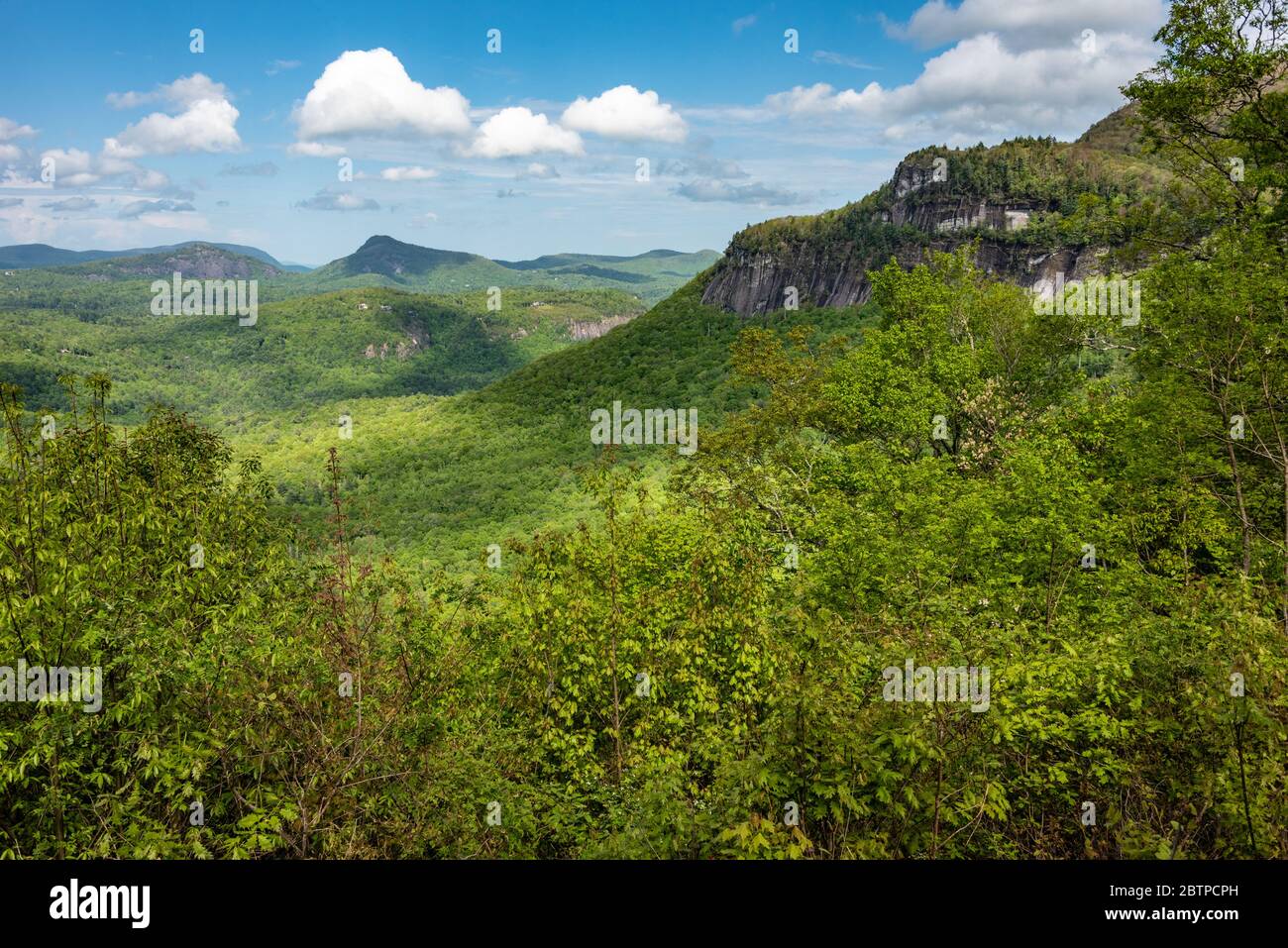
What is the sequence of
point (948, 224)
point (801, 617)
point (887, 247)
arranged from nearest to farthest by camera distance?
point (801, 617) < point (948, 224) < point (887, 247)

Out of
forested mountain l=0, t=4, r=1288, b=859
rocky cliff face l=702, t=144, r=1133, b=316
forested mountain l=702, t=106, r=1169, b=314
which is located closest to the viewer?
forested mountain l=0, t=4, r=1288, b=859

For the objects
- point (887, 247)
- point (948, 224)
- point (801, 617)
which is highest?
point (948, 224)

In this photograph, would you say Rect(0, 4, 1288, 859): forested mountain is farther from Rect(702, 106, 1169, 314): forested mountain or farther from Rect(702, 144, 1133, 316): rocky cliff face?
Rect(702, 144, 1133, 316): rocky cliff face

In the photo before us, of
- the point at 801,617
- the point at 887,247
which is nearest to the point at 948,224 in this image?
the point at 887,247

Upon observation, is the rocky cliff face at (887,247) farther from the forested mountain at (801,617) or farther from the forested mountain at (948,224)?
the forested mountain at (801,617)

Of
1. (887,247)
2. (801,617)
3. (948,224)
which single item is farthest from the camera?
(887,247)

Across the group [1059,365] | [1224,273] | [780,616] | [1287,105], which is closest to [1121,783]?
[780,616]

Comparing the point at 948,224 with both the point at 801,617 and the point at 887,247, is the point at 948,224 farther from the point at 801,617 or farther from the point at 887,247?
the point at 801,617

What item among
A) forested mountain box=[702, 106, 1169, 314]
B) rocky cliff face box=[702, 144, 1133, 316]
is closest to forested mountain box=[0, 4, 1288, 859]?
forested mountain box=[702, 106, 1169, 314]

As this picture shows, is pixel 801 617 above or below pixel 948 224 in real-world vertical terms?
below
